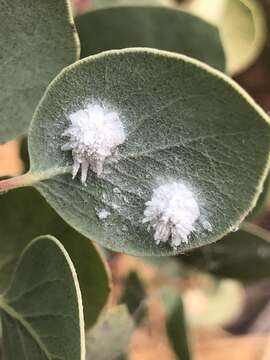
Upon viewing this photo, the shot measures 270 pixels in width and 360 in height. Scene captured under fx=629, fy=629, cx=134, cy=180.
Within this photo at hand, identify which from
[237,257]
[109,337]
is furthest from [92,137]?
[237,257]

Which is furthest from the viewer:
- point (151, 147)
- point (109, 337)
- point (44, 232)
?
point (109, 337)

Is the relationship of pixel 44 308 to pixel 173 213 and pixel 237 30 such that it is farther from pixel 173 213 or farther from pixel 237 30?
pixel 237 30

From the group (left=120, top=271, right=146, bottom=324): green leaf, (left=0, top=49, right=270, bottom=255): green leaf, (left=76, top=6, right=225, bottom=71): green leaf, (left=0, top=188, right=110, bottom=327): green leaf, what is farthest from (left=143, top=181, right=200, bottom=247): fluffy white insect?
(left=120, top=271, right=146, bottom=324): green leaf

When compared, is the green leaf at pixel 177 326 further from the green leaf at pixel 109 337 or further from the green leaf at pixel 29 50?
the green leaf at pixel 29 50

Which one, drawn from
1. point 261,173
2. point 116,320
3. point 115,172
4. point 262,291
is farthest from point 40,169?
point 262,291

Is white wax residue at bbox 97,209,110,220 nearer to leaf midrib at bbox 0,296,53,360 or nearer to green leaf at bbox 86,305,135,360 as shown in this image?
leaf midrib at bbox 0,296,53,360

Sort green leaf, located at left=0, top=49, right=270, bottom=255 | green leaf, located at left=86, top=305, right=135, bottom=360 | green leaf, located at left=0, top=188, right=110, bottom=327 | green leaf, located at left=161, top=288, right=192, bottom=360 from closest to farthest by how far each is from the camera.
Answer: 1. green leaf, located at left=0, top=49, right=270, bottom=255
2. green leaf, located at left=0, top=188, right=110, bottom=327
3. green leaf, located at left=86, top=305, right=135, bottom=360
4. green leaf, located at left=161, top=288, right=192, bottom=360

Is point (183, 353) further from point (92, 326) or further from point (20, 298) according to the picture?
point (20, 298)
